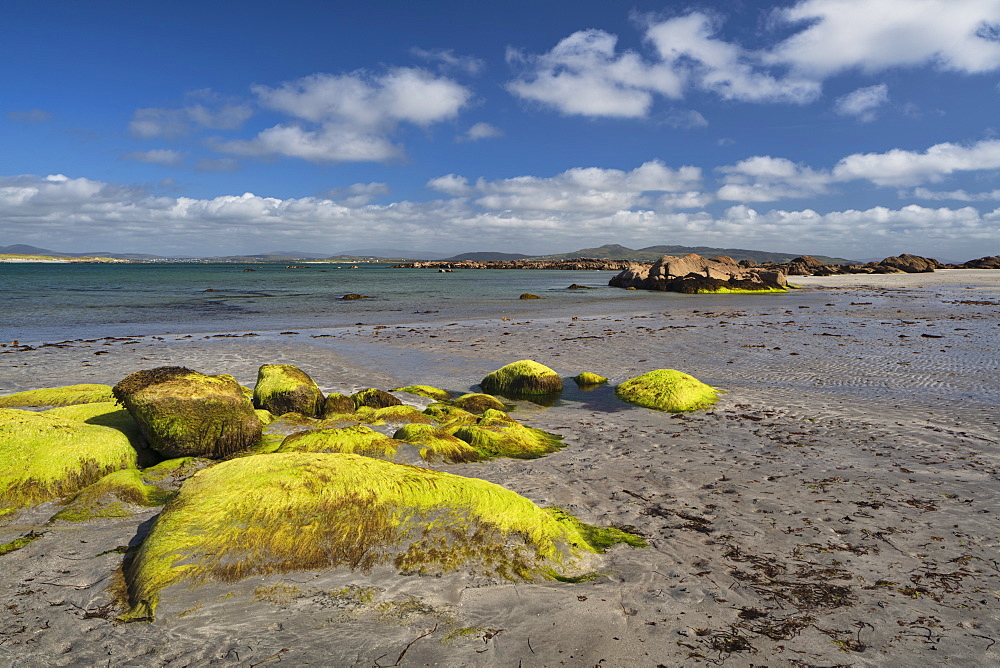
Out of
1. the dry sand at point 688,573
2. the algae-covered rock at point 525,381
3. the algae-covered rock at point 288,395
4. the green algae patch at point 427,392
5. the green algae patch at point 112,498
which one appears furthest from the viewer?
the algae-covered rock at point 525,381

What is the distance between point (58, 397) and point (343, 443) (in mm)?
6367

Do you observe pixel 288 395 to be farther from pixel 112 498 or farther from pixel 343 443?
pixel 112 498

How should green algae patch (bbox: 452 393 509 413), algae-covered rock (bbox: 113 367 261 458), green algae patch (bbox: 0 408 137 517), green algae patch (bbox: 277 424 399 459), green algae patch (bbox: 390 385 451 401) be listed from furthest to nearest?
green algae patch (bbox: 390 385 451 401) → green algae patch (bbox: 452 393 509 413) → green algae patch (bbox: 277 424 399 459) → algae-covered rock (bbox: 113 367 261 458) → green algae patch (bbox: 0 408 137 517)

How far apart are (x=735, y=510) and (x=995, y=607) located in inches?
82.0

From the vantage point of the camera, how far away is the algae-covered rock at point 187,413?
6973 mm

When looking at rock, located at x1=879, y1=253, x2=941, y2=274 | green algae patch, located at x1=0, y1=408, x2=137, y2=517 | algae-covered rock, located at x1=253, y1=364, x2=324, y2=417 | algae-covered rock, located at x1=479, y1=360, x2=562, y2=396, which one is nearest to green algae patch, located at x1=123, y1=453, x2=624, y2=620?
green algae patch, located at x1=0, y1=408, x2=137, y2=517

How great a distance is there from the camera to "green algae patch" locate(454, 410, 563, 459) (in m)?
7.55

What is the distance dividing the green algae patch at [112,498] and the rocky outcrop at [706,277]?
43859 millimetres

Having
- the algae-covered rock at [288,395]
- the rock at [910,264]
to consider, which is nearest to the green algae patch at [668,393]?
the algae-covered rock at [288,395]

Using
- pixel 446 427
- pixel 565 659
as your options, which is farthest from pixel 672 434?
pixel 565 659

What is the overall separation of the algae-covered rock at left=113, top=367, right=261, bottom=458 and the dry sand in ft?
5.13

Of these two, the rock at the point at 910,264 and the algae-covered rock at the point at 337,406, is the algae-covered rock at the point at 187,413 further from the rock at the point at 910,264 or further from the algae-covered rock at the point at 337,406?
the rock at the point at 910,264

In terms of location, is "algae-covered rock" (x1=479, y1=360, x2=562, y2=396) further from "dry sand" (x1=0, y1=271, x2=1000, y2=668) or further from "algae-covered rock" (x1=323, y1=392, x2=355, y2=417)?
"algae-covered rock" (x1=323, y1=392, x2=355, y2=417)

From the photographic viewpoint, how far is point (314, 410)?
30.4 ft
